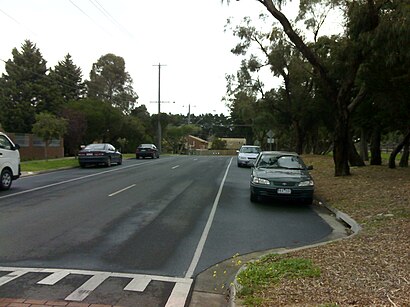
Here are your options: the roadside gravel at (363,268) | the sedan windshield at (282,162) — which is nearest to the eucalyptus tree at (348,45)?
the sedan windshield at (282,162)

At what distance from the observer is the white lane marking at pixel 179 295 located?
4941mm

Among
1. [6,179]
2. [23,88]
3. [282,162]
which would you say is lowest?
[6,179]

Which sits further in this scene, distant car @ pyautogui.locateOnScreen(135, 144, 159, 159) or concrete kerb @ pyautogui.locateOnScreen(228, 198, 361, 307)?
distant car @ pyautogui.locateOnScreen(135, 144, 159, 159)

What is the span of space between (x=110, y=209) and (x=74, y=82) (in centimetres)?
5478

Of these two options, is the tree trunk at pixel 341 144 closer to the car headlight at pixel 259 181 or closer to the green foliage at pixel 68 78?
the car headlight at pixel 259 181

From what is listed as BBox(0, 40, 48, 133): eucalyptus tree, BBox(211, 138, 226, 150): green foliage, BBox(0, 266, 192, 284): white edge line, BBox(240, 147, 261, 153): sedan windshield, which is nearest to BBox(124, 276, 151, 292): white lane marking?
BBox(0, 266, 192, 284): white edge line

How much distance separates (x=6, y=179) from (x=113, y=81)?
5861 centimetres

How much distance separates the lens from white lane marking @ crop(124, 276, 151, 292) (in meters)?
5.36

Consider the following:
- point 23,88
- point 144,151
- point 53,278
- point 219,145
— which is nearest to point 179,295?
point 53,278

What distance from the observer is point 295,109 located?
38.7m

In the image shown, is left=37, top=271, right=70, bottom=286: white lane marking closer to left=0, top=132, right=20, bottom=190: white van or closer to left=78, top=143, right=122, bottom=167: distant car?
left=0, top=132, right=20, bottom=190: white van

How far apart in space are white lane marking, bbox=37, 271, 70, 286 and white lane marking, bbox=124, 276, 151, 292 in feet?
3.10

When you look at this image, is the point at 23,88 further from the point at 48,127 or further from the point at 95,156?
the point at 95,156

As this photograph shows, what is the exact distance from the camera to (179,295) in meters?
5.21
